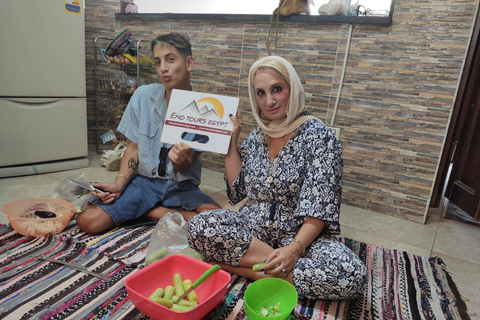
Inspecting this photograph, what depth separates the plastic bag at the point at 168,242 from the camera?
4.24ft

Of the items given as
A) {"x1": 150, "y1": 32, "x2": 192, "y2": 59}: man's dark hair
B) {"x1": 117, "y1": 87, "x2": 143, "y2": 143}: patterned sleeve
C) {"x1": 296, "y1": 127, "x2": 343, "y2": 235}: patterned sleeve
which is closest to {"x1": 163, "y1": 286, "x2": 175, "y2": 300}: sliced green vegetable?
{"x1": 296, "y1": 127, "x2": 343, "y2": 235}: patterned sleeve

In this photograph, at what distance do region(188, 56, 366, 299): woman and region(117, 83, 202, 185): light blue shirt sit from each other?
1.75 ft

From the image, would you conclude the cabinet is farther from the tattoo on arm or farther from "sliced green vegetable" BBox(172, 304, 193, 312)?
"sliced green vegetable" BBox(172, 304, 193, 312)

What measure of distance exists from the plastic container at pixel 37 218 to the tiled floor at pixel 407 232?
17cm

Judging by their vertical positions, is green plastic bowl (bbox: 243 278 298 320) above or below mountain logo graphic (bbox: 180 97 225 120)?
below

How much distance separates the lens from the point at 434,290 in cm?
128

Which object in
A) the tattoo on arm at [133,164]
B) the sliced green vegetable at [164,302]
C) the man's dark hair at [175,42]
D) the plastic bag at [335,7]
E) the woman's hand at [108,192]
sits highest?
the plastic bag at [335,7]

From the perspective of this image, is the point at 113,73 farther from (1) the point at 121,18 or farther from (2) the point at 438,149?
(2) the point at 438,149

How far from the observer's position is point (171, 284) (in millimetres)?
1091

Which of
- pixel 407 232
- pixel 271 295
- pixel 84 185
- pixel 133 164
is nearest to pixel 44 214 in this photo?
pixel 84 185

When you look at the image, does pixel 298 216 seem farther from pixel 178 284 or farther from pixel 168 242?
pixel 168 242

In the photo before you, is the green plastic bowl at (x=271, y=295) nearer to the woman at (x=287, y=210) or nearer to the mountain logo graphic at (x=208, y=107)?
the woman at (x=287, y=210)

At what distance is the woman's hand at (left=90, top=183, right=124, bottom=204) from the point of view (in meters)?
1.52

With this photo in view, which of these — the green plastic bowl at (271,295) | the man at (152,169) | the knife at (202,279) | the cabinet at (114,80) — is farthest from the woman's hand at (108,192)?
the cabinet at (114,80)
